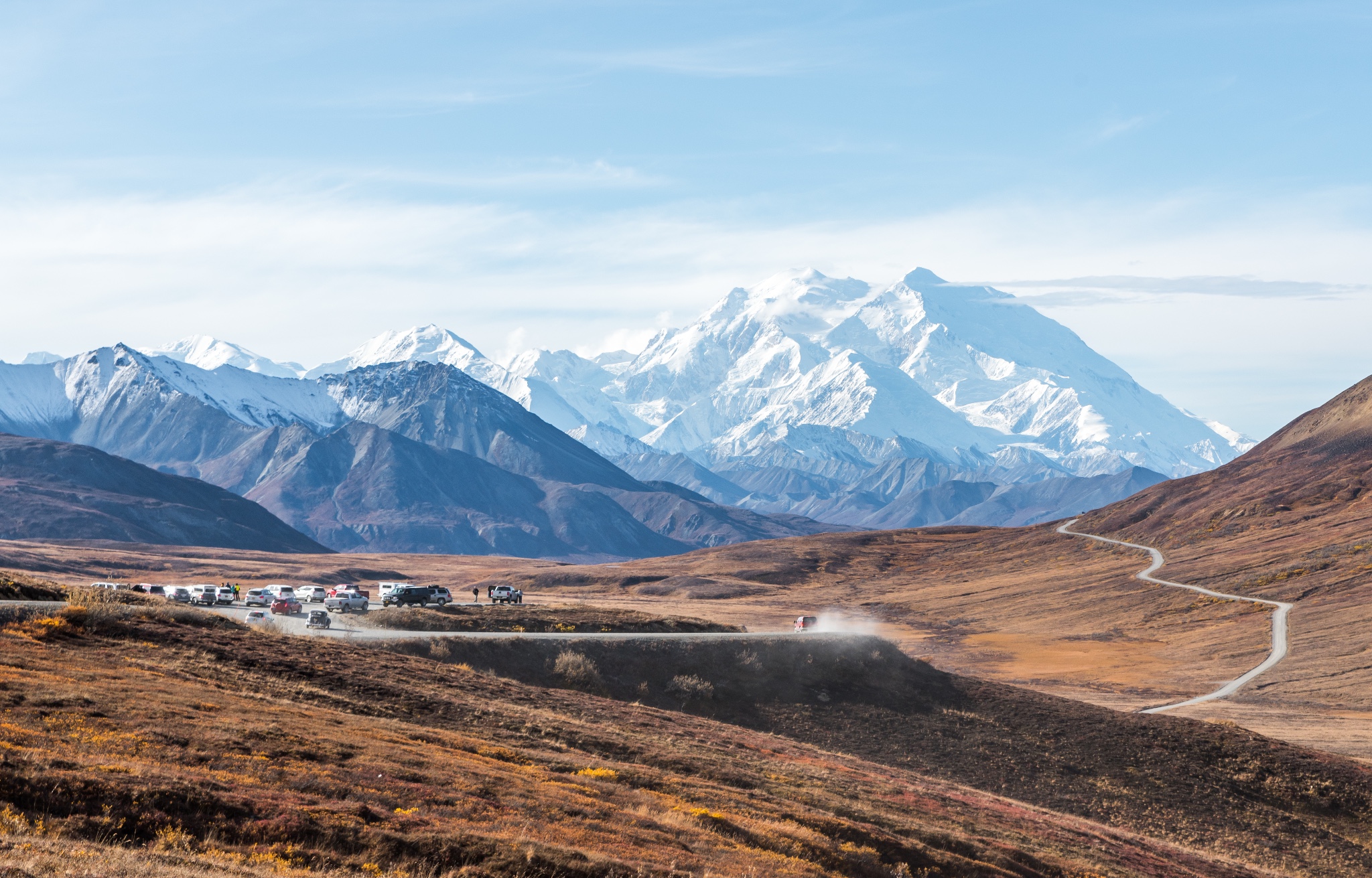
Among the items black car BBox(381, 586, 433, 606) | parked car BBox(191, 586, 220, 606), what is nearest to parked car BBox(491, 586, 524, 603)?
black car BBox(381, 586, 433, 606)

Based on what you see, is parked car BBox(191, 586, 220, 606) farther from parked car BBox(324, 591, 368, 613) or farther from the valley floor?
the valley floor

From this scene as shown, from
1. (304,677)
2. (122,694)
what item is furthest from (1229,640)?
(122,694)

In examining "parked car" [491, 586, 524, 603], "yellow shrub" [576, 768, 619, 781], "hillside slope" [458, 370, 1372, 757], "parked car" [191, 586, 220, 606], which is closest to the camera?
"yellow shrub" [576, 768, 619, 781]

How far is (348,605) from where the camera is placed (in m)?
63.3

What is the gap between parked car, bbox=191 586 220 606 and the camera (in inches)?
2687

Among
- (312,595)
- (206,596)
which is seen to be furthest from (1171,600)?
(206,596)

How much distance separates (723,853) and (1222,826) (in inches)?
1321

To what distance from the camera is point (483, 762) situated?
27516 mm

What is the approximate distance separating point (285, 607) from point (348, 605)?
147 inches

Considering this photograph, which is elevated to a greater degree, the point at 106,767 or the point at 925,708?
the point at 106,767

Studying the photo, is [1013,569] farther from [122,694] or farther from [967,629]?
[122,694]

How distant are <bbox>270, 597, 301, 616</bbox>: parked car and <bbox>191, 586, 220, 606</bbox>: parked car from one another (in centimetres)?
618

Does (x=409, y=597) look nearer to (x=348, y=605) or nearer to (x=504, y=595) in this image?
(x=348, y=605)

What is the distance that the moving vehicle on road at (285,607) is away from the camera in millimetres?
62750
